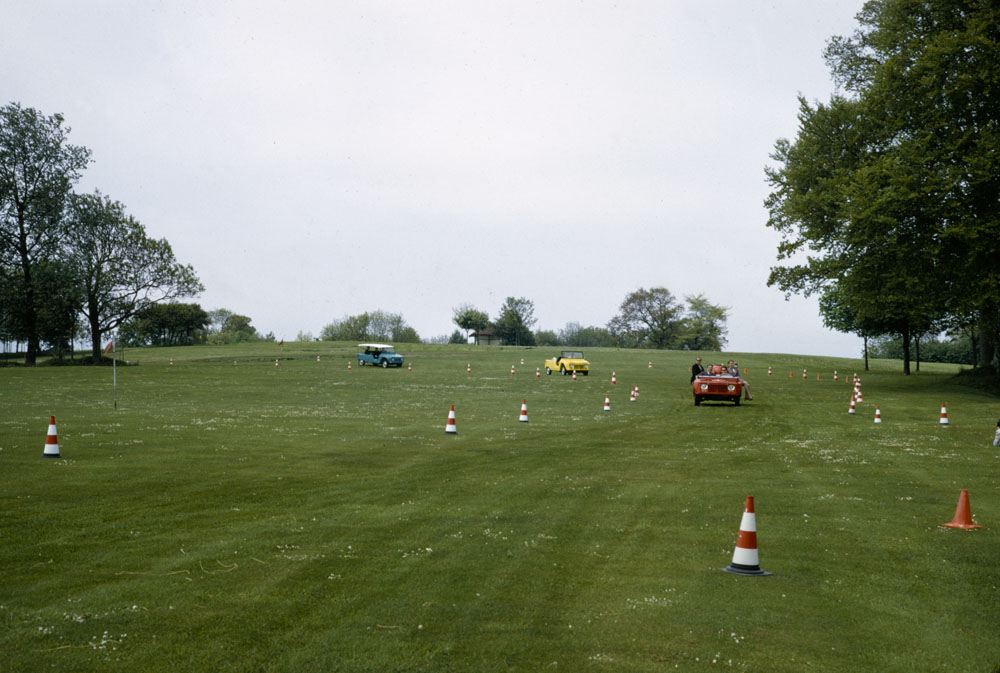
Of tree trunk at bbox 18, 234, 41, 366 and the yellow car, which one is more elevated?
tree trunk at bbox 18, 234, 41, 366

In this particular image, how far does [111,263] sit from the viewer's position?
240 ft

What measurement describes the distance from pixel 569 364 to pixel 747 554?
53.3 metres

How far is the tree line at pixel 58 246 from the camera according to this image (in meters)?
66.7

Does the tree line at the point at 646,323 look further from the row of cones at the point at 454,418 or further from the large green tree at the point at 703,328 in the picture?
the row of cones at the point at 454,418

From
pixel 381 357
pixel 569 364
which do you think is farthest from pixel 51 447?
pixel 381 357

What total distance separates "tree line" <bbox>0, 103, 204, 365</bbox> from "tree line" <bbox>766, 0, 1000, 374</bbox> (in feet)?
181

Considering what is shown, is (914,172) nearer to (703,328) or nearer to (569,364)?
(569,364)

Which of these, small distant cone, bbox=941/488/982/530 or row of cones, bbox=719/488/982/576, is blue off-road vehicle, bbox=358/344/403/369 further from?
row of cones, bbox=719/488/982/576

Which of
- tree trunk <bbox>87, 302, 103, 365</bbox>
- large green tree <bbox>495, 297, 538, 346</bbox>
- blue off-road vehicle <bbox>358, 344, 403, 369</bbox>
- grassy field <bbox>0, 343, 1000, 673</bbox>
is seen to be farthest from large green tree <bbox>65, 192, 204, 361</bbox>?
large green tree <bbox>495, 297, 538, 346</bbox>

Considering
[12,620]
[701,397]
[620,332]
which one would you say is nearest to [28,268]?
[701,397]

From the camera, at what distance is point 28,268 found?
6762 centimetres

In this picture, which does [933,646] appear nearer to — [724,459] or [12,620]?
[12,620]

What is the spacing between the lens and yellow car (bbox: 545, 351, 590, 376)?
61875 mm

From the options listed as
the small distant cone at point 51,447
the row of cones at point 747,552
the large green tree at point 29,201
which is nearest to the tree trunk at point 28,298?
the large green tree at point 29,201
